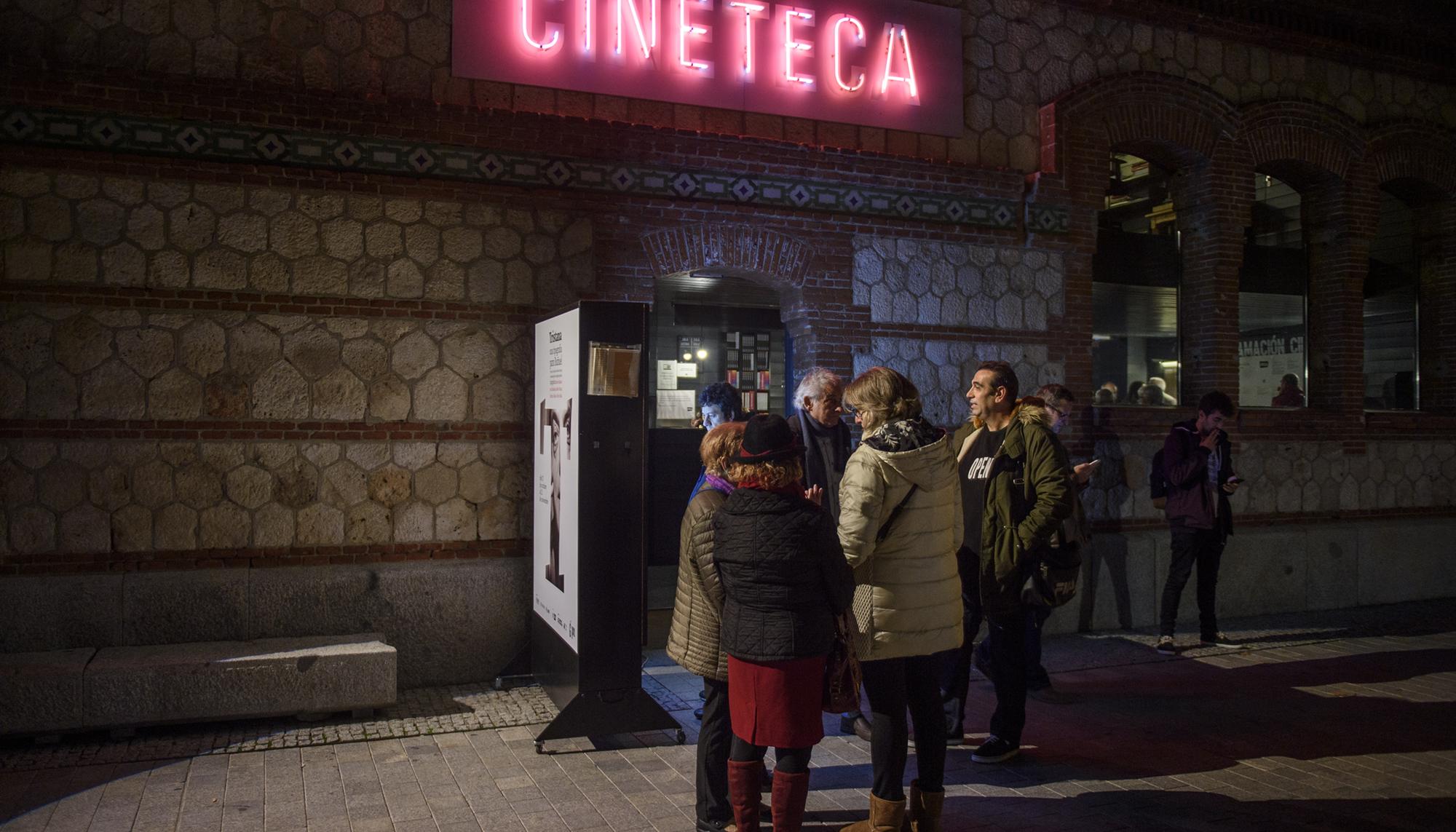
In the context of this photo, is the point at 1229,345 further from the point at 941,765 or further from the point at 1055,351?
the point at 941,765

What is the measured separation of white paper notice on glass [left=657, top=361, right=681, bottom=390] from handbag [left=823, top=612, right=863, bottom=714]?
7559 millimetres

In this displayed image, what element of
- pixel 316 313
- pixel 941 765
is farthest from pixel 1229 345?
pixel 316 313

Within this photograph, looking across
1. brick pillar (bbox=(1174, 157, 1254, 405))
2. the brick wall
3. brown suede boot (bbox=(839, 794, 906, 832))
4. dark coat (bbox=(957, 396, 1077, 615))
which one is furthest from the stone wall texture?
brown suede boot (bbox=(839, 794, 906, 832))

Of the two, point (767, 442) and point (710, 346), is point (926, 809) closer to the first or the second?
point (767, 442)

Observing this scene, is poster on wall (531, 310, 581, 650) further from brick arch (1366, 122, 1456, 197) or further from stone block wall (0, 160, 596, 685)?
brick arch (1366, 122, 1456, 197)

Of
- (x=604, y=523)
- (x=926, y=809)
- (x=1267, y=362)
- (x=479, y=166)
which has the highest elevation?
→ (x=479, y=166)

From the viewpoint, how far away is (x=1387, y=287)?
11.8 metres

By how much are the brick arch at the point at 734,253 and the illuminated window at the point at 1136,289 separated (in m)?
3.25

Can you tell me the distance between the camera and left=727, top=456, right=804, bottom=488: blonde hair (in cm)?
385

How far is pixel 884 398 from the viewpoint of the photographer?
14.3 feet

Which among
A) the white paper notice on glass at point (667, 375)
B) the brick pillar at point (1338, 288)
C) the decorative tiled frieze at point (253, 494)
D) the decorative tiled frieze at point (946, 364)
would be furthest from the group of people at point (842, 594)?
the brick pillar at point (1338, 288)

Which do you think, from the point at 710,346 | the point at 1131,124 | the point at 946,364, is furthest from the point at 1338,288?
the point at 710,346

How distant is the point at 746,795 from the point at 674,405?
7.52 meters

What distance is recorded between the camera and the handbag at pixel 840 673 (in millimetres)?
3994
